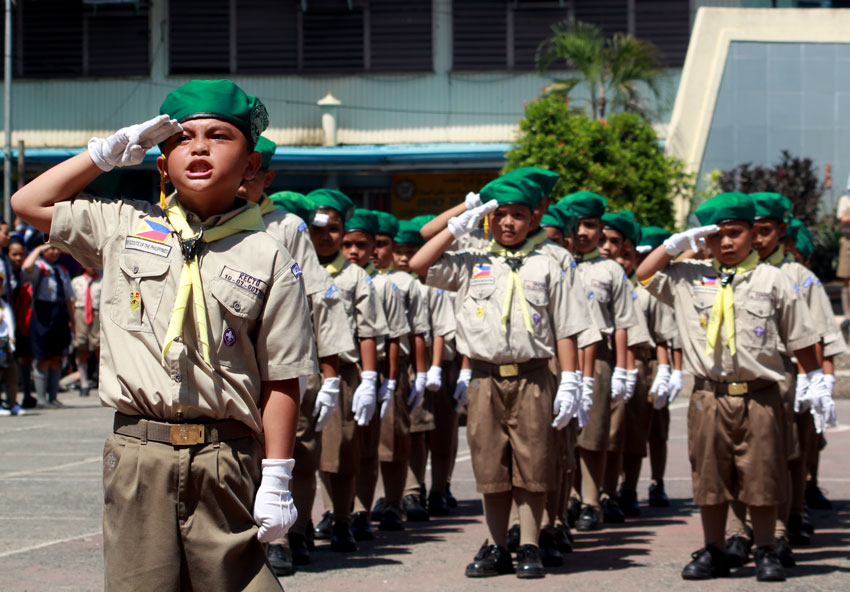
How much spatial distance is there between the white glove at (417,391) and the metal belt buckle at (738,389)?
3177 mm

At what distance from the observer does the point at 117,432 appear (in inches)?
175

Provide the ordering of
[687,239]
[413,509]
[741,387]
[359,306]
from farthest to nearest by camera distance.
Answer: [413,509]
[359,306]
[687,239]
[741,387]

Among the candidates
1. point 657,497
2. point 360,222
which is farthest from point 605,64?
point 360,222

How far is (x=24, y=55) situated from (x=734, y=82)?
48.9 feet

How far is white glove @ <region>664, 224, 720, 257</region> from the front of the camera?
320 inches

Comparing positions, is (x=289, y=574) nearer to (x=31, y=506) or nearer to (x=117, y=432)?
(x=31, y=506)

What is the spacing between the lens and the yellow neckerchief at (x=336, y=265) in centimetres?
935

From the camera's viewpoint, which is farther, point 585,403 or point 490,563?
point 585,403

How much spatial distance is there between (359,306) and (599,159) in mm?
12401

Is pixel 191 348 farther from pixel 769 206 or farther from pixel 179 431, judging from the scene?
pixel 769 206

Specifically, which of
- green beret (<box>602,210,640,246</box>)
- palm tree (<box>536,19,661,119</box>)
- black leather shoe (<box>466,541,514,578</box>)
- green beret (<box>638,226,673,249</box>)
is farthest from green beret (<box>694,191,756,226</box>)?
palm tree (<box>536,19,661,119</box>)

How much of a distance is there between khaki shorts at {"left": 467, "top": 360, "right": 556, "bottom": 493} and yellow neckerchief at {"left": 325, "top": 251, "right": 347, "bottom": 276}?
1.60m

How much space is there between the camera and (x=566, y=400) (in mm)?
8125

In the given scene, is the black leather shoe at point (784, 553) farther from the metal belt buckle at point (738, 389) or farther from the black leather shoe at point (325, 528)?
the black leather shoe at point (325, 528)
